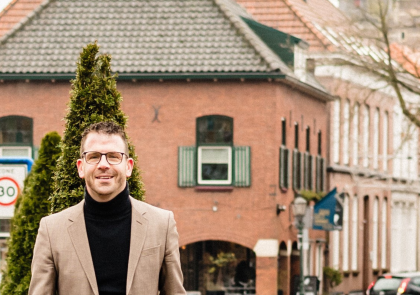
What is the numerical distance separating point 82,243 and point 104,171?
1.17 ft

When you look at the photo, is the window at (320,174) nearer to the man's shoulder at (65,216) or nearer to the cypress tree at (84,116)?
the cypress tree at (84,116)

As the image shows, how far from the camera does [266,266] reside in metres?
32.0

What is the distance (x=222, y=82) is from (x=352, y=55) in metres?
5.49

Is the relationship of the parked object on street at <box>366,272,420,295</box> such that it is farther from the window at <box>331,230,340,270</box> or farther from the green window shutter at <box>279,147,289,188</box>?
the window at <box>331,230,340,270</box>

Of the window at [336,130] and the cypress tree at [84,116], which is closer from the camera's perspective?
the cypress tree at [84,116]

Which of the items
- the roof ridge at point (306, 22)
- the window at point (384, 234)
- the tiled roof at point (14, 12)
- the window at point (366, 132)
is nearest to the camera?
the tiled roof at point (14, 12)

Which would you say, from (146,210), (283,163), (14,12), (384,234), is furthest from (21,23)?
(146,210)

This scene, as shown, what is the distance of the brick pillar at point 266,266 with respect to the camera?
3188cm

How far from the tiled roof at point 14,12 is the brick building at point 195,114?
5.03 m

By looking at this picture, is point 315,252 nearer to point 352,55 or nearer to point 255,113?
point 255,113

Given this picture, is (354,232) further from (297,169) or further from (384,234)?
(297,169)

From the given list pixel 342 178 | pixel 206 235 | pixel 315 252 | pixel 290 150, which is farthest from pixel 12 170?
pixel 342 178

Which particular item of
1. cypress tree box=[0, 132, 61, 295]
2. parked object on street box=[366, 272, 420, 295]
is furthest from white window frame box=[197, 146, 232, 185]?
cypress tree box=[0, 132, 61, 295]

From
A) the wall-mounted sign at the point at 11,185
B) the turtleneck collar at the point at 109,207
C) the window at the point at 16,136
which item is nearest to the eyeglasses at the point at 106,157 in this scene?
the turtleneck collar at the point at 109,207
